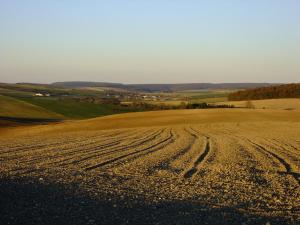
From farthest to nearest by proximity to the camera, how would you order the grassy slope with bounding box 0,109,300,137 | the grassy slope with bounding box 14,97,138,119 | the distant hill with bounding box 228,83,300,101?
the distant hill with bounding box 228,83,300,101, the grassy slope with bounding box 14,97,138,119, the grassy slope with bounding box 0,109,300,137

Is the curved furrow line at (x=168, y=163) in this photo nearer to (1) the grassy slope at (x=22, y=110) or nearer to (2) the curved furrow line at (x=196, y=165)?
(2) the curved furrow line at (x=196, y=165)

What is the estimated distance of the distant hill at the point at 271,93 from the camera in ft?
379

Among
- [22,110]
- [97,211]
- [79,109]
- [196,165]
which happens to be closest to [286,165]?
[196,165]

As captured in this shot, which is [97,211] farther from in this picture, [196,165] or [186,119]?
[186,119]

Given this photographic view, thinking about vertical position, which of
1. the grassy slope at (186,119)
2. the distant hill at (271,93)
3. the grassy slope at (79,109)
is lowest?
the grassy slope at (79,109)

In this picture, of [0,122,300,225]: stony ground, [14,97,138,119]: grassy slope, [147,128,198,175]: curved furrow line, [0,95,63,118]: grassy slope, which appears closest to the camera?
[0,122,300,225]: stony ground

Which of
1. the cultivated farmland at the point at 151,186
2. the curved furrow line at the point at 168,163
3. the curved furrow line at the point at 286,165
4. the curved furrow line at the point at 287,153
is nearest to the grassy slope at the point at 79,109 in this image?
the curved furrow line at the point at 287,153

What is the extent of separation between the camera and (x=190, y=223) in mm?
9914

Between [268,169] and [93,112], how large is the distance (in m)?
86.0

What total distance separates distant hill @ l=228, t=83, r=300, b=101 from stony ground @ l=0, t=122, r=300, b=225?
9728 cm

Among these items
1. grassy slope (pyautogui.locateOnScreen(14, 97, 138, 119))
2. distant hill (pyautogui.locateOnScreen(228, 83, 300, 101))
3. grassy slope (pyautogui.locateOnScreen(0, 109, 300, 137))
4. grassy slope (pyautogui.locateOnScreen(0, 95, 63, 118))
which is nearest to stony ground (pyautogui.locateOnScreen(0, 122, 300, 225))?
grassy slope (pyautogui.locateOnScreen(0, 109, 300, 137))

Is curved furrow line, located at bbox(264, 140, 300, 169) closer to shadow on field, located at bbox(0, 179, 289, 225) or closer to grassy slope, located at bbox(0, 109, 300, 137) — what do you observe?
shadow on field, located at bbox(0, 179, 289, 225)

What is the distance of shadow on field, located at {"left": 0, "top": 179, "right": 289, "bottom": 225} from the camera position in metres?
10.0

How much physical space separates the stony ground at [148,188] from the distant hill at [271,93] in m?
97.3
